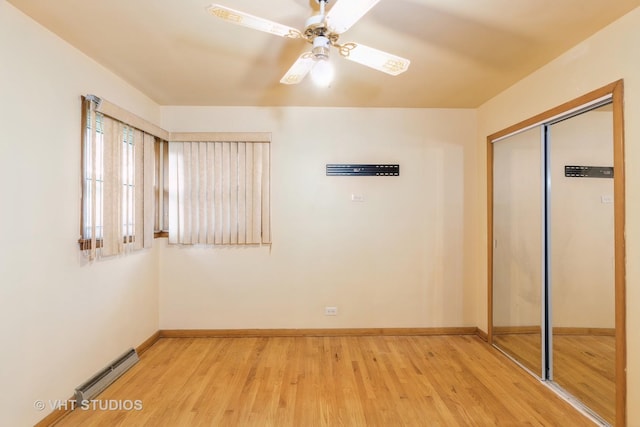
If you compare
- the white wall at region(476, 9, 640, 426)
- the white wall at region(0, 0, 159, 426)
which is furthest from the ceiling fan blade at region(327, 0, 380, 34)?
the white wall at region(0, 0, 159, 426)

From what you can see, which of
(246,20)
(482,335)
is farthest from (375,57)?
(482,335)

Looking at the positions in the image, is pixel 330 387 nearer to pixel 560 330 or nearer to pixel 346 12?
pixel 560 330

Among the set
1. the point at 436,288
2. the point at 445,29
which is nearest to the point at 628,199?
the point at 445,29

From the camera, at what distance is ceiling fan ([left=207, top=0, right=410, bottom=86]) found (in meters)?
1.23

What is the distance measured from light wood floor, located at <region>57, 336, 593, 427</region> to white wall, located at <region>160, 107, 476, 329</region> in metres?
0.35

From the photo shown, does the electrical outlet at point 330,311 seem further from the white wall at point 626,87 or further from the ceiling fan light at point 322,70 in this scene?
the ceiling fan light at point 322,70

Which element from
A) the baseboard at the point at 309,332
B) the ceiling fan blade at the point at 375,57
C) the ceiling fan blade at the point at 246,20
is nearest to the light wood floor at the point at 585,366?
the baseboard at the point at 309,332

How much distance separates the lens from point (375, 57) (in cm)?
151

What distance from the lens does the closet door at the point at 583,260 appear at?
1893mm

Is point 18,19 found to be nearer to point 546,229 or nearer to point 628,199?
point 628,199

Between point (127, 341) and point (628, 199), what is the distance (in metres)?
3.93

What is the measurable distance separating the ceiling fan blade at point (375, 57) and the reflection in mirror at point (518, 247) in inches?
66.7

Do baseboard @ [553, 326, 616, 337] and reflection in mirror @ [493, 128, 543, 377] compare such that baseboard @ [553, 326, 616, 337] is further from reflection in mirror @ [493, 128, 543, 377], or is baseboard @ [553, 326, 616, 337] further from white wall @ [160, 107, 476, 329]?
white wall @ [160, 107, 476, 329]

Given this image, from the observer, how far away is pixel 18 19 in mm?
1698
